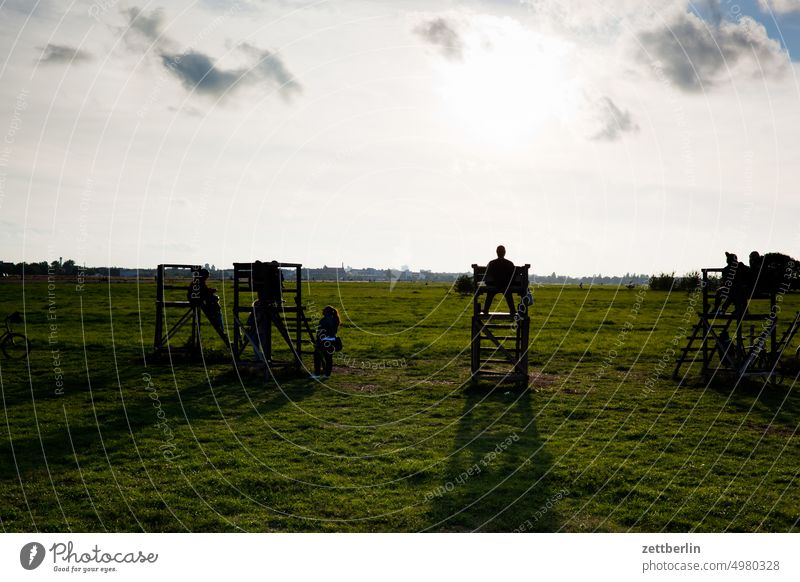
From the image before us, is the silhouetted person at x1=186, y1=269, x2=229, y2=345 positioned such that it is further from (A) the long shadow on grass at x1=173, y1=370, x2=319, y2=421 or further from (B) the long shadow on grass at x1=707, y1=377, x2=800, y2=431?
(B) the long shadow on grass at x1=707, y1=377, x2=800, y2=431

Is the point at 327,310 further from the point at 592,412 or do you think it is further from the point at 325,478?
the point at 325,478

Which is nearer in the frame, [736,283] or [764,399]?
[764,399]

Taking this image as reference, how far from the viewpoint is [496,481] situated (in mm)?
11039

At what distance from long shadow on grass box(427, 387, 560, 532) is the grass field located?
1.7 inches

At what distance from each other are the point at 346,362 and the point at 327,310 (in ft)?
13.7

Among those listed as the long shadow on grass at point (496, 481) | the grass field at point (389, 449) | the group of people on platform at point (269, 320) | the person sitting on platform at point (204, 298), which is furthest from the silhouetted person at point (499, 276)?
the person sitting on platform at point (204, 298)

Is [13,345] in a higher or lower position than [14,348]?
higher

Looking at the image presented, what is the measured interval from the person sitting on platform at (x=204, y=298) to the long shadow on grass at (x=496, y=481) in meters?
11.9

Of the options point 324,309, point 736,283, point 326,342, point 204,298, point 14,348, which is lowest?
point 14,348

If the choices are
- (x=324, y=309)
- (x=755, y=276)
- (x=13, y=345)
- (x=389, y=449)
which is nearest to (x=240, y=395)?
(x=324, y=309)
